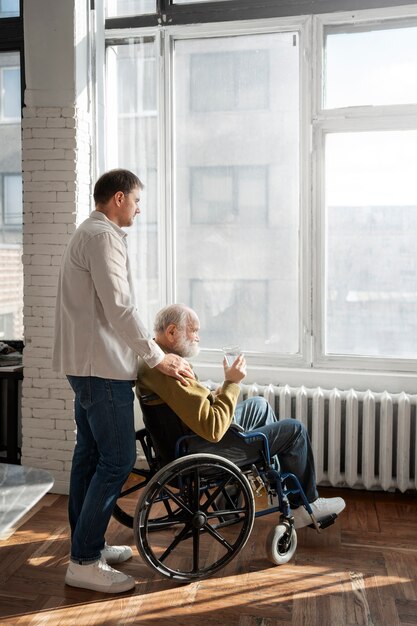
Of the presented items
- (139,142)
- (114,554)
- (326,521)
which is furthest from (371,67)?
(114,554)

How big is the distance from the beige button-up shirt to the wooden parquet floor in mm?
836

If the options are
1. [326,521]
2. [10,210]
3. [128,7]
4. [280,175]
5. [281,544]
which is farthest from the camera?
[10,210]

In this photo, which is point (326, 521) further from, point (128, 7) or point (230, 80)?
point (128, 7)

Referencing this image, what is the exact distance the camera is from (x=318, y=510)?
291 centimetres

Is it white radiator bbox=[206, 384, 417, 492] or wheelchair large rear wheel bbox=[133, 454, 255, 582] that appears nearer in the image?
wheelchair large rear wheel bbox=[133, 454, 255, 582]

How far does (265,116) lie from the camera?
12.3ft

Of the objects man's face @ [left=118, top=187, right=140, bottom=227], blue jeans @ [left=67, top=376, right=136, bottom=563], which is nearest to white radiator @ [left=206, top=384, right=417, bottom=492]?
blue jeans @ [left=67, top=376, right=136, bottom=563]

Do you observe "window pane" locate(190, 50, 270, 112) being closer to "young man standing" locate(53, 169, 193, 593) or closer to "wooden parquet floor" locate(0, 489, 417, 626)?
"young man standing" locate(53, 169, 193, 593)

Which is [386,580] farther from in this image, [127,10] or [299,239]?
[127,10]

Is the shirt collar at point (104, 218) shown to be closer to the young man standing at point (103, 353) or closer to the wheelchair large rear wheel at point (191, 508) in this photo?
the young man standing at point (103, 353)

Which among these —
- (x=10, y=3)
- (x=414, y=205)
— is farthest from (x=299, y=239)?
(x=10, y=3)

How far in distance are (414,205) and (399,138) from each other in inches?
14.5

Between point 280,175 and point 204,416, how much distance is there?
1.78m

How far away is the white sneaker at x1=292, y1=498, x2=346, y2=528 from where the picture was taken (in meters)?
2.87
